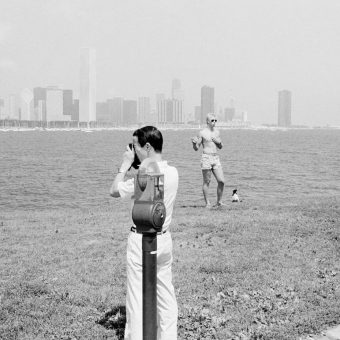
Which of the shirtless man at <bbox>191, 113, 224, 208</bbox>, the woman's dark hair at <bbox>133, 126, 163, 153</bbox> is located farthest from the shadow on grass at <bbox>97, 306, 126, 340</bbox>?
the shirtless man at <bbox>191, 113, 224, 208</bbox>

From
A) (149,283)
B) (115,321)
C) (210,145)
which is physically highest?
(210,145)

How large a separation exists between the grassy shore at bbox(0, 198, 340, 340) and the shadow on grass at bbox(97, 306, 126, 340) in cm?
1

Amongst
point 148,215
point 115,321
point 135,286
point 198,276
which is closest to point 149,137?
point 148,215

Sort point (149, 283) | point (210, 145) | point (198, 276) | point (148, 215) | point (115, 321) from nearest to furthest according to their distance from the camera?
point (148, 215)
point (149, 283)
point (115, 321)
point (198, 276)
point (210, 145)

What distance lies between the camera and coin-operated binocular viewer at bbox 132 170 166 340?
3807 millimetres

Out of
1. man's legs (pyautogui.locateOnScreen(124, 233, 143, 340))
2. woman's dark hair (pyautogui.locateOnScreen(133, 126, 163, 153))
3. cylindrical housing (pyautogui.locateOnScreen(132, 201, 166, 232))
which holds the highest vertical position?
woman's dark hair (pyautogui.locateOnScreen(133, 126, 163, 153))

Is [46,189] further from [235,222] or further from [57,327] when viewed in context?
[57,327]

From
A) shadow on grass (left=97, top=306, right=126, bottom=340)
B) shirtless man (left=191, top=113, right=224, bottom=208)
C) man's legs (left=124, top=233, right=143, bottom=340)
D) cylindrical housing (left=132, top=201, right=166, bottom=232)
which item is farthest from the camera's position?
shirtless man (left=191, top=113, right=224, bottom=208)

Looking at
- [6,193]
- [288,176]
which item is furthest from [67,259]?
[288,176]

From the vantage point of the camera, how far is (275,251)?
9070 millimetres

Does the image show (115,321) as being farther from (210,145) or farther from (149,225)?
(210,145)

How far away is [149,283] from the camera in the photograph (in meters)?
3.88

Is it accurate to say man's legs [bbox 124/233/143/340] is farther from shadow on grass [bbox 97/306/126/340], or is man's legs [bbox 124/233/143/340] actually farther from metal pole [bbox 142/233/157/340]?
shadow on grass [bbox 97/306/126/340]

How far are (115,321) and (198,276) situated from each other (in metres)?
2.05
